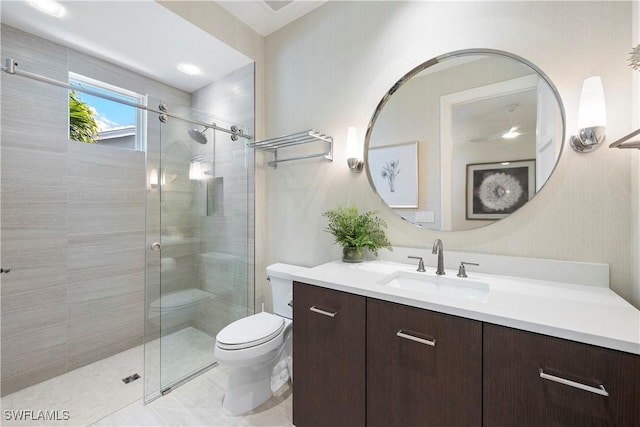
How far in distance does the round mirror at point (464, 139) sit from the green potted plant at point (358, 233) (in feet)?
0.55

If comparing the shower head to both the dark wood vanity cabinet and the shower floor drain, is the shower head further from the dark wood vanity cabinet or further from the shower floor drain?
the shower floor drain

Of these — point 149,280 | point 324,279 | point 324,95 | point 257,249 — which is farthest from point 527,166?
point 149,280

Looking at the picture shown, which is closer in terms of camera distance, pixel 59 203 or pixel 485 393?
pixel 485 393

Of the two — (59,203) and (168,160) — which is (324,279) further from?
(59,203)

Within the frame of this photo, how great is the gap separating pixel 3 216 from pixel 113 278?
0.82m

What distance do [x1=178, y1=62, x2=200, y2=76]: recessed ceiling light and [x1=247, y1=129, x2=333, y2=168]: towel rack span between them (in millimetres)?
889

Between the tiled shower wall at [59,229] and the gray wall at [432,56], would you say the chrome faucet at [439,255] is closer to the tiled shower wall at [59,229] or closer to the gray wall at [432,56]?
the gray wall at [432,56]

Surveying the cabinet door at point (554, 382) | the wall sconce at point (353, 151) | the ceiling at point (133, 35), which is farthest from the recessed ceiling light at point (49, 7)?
the cabinet door at point (554, 382)

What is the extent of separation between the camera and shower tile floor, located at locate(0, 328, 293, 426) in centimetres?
156

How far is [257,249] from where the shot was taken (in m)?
2.39

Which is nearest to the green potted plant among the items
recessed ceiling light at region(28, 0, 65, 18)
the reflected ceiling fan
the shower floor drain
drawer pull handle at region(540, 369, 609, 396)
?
the reflected ceiling fan

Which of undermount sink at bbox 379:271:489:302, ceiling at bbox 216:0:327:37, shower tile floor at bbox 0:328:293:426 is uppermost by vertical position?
ceiling at bbox 216:0:327:37

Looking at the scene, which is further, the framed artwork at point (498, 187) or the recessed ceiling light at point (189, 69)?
the recessed ceiling light at point (189, 69)

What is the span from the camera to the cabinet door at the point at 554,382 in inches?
28.7
